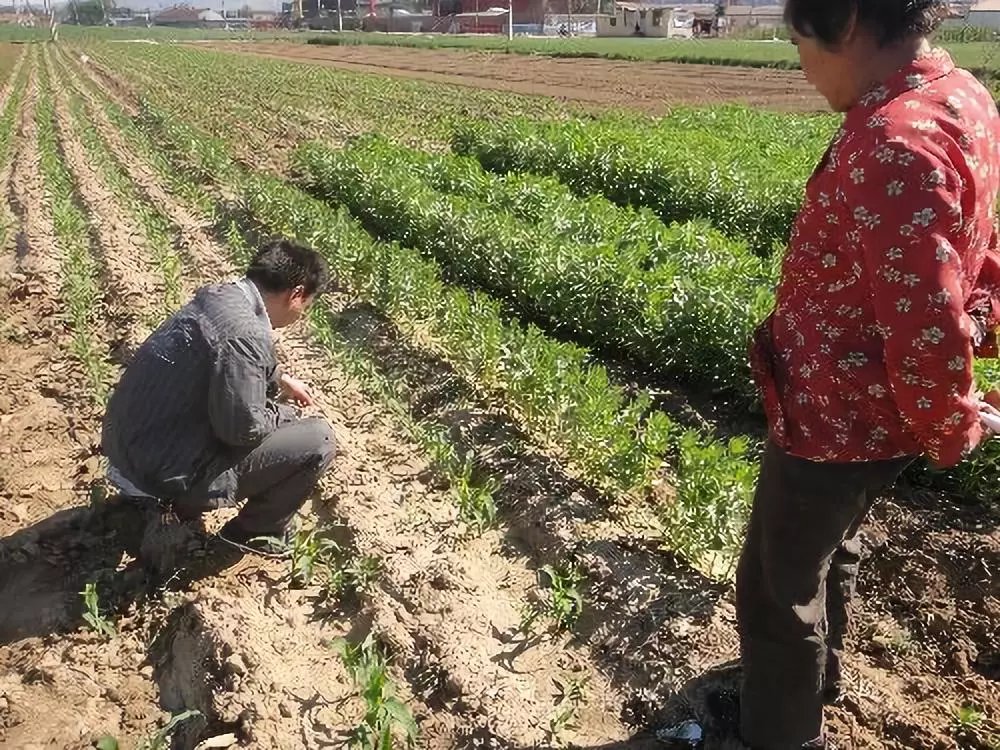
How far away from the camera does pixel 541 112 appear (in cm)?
2061

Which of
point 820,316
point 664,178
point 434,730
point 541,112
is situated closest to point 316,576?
point 434,730

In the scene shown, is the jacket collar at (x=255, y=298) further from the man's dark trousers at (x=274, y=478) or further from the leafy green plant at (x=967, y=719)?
the leafy green plant at (x=967, y=719)

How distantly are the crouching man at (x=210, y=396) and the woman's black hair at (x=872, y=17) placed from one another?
2240mm

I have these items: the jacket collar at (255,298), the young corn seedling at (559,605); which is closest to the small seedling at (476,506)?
the young corn seedling at (559,605)

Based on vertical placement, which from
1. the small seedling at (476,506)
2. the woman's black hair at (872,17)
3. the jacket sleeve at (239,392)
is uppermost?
the woman's black hair at (872,17)

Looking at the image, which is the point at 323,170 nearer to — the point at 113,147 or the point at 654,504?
the point at 113,147

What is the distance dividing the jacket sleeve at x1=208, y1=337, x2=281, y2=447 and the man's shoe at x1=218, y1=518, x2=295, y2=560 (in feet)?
1.92

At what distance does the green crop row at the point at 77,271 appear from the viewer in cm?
591

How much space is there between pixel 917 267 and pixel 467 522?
8.76 ft

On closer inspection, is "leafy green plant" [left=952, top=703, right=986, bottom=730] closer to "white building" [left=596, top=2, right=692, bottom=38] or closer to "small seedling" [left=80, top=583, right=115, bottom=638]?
"small seedling" [left=80, top=583, right=115, bottom=638]

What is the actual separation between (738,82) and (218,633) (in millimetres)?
27335

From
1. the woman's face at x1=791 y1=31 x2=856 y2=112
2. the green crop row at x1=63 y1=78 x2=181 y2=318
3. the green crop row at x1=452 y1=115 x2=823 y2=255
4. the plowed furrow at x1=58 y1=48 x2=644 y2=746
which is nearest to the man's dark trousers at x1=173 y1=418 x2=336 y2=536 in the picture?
the plowed furrow at x1=58 y1=48 x2=644 y2=746

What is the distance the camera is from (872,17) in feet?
6.55

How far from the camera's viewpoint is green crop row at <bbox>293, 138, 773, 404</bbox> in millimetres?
5586
